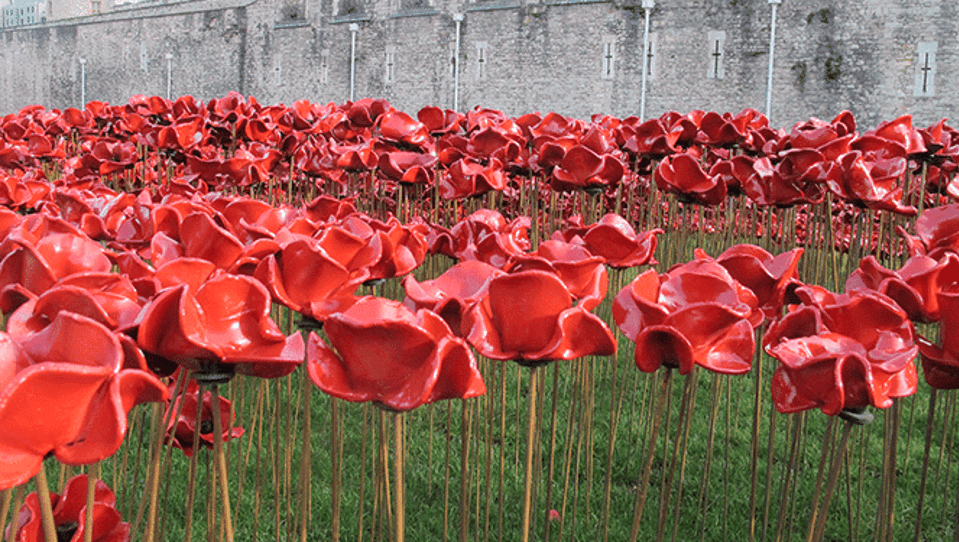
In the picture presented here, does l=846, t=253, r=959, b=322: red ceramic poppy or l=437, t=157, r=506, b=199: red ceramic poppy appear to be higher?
l=437, t=157, r=506, b=199: red ceramic poppy

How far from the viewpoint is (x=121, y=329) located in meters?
0.45

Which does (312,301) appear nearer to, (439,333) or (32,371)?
(439,333)

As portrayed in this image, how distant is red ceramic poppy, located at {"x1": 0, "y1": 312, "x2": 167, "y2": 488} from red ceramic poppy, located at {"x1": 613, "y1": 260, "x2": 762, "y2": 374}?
0.35m

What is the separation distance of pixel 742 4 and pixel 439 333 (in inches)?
617

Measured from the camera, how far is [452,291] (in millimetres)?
617

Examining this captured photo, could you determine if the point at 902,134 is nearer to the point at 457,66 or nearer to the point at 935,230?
the point at 935,230

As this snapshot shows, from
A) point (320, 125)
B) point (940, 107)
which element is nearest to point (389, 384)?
point (320, 125)

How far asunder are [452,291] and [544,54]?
1707 cm

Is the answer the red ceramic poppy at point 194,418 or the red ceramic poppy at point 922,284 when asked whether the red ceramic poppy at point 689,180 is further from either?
the red ceramic poppy at point 194,418

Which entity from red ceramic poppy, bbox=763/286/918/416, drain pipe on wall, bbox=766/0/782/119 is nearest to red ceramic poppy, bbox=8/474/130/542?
red ceramic poppy, bbox=763/286/918/416

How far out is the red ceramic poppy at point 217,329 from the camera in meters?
0.44

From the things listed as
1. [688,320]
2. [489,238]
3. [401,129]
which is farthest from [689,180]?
[688,320]

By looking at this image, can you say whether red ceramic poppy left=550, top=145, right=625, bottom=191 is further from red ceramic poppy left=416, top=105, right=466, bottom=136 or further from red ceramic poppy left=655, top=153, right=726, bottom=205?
red ceramic poppy left=416, top=105, right=466, bottom=136

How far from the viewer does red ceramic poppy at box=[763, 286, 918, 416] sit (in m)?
0.53
